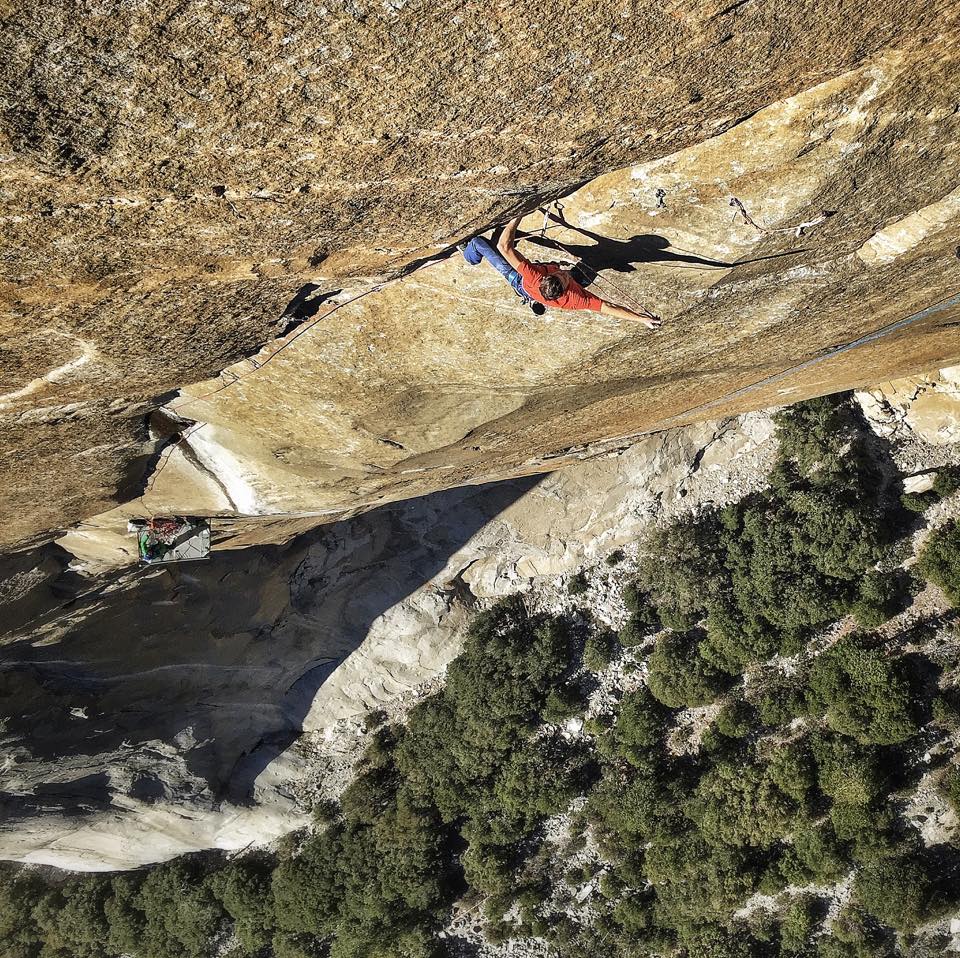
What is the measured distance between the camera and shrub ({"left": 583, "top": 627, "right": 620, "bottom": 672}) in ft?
48.4

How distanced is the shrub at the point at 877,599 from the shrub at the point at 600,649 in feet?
16.1

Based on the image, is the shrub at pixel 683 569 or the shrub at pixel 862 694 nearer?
the shrub at pixel 862 694

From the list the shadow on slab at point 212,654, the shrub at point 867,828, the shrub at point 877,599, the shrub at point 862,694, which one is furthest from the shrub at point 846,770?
the shadow on slab at point 212,654

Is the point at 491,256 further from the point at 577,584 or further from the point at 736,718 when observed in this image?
the point at 736,718

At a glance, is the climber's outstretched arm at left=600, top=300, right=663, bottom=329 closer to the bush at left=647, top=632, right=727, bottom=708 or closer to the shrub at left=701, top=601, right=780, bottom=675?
the shrub at left=701, top=601, right=780, bottom=675

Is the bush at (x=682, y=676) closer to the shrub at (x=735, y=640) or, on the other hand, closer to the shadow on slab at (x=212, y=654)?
the shrub at (x=735, y=640)

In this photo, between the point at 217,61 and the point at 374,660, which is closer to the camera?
the point at 217,61

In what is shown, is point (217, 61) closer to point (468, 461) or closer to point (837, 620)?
point (468, 461)

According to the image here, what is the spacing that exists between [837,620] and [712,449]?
4.36 metres

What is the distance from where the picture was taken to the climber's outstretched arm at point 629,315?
20.4ft

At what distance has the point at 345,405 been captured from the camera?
7.52 metres

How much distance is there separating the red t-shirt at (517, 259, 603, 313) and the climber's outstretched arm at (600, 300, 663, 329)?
289mm

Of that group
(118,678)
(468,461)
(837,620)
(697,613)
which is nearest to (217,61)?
(468,461)

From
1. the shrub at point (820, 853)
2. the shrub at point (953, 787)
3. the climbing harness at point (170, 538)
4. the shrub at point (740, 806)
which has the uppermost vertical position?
the climbing harness at point (170, 538)
